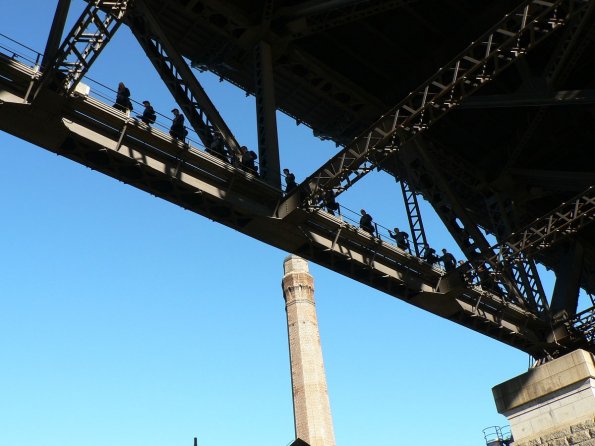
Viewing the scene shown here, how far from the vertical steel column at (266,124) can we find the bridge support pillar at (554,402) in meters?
7.58

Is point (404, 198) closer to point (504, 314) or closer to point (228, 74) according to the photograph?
point (504, 314)

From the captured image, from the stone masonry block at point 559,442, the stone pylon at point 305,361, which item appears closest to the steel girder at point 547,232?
the stone masonry block at point 559,442

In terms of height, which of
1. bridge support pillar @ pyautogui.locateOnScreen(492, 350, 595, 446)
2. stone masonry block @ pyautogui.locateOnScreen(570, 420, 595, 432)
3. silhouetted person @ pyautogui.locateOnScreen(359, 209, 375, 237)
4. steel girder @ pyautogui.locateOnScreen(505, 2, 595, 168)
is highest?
steel girder @ pyautogui.locateOnScreen(505, 2, 595, 168)

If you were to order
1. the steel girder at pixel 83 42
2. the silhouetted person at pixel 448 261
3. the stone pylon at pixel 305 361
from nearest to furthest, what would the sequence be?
the steel girder at pixel 83 42 < the silhouetted person at pixel 448 261 < the stone pylon at pixel 305 361

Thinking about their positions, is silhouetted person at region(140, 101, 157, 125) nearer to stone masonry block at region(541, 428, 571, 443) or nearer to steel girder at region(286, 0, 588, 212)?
steel girder at region(286, 0, 588, 212)

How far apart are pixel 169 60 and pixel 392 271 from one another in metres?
6.06

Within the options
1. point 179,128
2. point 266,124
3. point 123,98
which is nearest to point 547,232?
point 266,124

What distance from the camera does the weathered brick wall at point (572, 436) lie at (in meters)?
14.0

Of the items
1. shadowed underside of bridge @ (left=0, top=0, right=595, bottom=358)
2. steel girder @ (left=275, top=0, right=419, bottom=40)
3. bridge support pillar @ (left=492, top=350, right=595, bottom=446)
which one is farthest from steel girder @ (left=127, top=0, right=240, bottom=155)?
bridge support pillar @ (left=492, top=350, right=595, bottom=446)

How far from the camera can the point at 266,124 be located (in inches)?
516

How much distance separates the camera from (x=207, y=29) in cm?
1492

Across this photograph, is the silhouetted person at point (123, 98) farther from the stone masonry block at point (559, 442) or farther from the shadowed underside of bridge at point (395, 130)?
the stone masonry block at point (559, 442)

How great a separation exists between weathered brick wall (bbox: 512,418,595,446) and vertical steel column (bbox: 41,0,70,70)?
12.0 metres

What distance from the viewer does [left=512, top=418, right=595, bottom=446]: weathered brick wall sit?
45.8 ft
